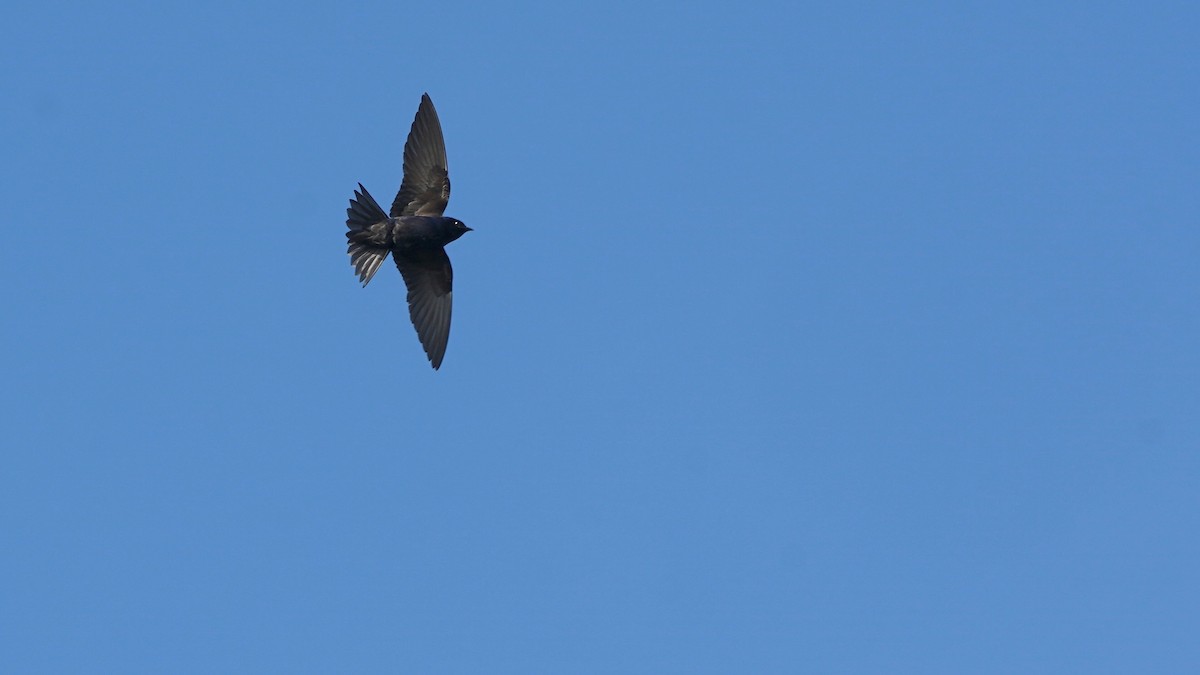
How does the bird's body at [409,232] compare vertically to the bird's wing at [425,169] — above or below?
below

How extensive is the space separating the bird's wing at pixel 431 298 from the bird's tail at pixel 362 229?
953mm

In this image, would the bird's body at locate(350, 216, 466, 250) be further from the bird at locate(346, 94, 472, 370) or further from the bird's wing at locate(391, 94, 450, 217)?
the bird's wing at locate(391, 94, 450, 217)

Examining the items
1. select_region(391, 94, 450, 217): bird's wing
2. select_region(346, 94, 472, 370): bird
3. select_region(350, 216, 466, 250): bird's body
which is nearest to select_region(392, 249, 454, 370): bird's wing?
select_region(346, 94, 472, 370): bird

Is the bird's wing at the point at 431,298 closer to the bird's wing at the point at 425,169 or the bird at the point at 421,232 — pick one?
the bird at the point at 421,232

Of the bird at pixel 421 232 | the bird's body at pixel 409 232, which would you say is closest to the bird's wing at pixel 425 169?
the bird at pixel 421 232

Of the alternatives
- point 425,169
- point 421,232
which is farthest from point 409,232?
point 425,169

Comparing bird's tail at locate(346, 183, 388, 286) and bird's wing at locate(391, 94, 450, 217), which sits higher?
bird's wing at locate(391, 94, 450, 217)

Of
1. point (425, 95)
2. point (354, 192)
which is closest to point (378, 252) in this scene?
point (354, 192)

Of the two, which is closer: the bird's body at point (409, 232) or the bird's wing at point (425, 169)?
the bird's body at point (409, 232)

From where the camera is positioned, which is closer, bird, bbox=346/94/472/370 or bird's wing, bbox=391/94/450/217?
bird, bbox=346/94/472/370

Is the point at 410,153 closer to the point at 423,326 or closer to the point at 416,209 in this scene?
the point at 416,209

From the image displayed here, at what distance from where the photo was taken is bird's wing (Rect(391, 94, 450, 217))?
69.0 ft

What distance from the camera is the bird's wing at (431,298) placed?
69.4ft

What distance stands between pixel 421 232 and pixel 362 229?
0.75m
